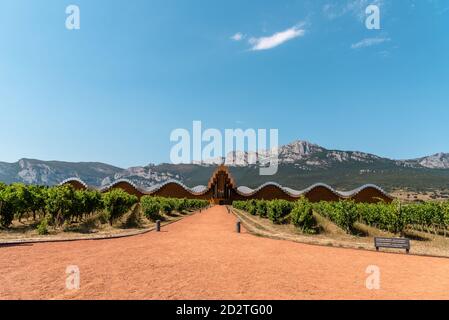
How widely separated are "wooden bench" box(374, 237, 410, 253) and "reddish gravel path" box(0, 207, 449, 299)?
1418 mm

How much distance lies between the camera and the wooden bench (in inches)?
691

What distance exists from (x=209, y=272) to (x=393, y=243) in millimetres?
12992

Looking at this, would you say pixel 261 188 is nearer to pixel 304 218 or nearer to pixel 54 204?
pixel 304 218

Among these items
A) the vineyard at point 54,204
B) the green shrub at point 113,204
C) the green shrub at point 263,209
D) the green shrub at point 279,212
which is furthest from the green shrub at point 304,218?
the vineyard at point 54,204

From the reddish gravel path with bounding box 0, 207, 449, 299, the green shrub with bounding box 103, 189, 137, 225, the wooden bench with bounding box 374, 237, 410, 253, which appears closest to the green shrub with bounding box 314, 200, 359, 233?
the wooden bench with bounding box 374, 237, 410, 253

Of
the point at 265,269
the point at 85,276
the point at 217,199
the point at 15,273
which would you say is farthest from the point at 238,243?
the point at 217,199

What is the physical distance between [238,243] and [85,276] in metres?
10.7

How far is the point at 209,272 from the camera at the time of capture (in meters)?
11.7

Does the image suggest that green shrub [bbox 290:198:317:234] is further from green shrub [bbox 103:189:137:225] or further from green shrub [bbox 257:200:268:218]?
green shrub [bbox 103:189:137:225]

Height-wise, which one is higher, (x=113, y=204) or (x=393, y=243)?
(x=113, y=204)

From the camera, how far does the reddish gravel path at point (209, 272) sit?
9.15 metres

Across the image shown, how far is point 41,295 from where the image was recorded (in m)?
8.51

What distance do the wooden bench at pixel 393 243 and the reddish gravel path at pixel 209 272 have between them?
1.42 meters

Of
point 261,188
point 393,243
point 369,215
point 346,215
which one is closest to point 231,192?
point 261,188
